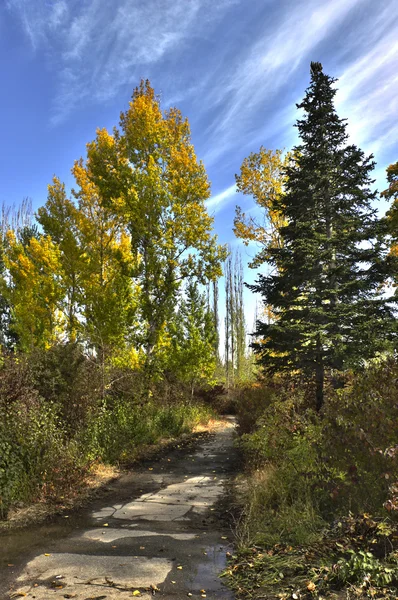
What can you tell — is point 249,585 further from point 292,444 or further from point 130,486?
point 130,486

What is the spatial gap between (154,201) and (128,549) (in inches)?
472

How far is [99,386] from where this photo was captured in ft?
33.2

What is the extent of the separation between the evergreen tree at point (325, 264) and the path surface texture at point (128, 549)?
12.9 ft

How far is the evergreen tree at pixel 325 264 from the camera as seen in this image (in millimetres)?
9688

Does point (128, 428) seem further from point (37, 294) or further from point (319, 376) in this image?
point (37, 294)

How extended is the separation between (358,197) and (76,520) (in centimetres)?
979

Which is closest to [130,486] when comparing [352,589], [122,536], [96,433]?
[96,433]

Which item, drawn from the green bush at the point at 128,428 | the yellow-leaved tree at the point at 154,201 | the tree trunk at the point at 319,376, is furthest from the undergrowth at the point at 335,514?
the yellow-leaved tree at the point at 154,201

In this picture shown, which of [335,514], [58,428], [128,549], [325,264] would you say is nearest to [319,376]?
[325,264]

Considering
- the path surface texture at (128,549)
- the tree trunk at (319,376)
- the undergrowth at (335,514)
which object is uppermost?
the tree trunk at (319,376)

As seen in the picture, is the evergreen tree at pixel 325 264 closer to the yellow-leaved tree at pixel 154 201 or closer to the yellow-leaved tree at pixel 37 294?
the yellow-leaved tree at pixel 154 201

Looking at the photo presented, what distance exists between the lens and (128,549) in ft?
15.6

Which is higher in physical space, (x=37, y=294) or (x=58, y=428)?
(x=37, y=294)

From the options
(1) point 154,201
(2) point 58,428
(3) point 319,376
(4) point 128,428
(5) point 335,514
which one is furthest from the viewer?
(1) point 154,201
